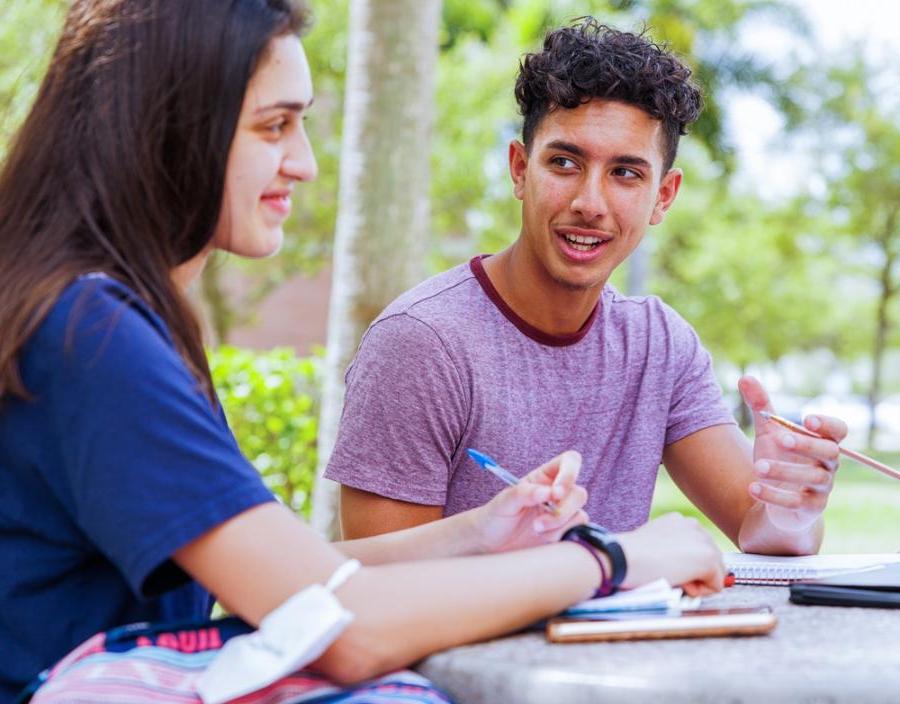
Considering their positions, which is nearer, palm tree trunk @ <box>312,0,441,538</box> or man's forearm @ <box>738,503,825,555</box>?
man's forearm @ <box>738,503,825,555</box>

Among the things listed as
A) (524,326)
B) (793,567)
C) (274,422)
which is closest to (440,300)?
(524,326)

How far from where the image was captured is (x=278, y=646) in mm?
1531

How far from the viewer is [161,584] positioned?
5.46 ft

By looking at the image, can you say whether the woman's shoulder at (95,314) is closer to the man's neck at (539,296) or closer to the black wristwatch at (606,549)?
the black wristwatch at (606,549)

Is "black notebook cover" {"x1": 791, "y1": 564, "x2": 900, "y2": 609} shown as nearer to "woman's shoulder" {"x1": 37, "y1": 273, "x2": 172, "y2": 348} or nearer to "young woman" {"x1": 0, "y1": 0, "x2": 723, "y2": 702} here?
"young woman" {"x1": 0, "y1": 0, "x2": 723, "y2": 702}

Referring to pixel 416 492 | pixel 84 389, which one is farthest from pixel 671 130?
pixel 84 389

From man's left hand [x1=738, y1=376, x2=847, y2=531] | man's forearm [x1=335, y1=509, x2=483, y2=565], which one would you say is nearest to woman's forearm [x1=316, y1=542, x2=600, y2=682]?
man's forearm [x1=335, y1=509, x2=483, y2=565]

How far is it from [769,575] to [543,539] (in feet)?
1.80

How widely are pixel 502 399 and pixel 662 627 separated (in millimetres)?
1085

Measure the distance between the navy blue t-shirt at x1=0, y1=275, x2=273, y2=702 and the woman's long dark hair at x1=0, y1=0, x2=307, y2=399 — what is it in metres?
0.09

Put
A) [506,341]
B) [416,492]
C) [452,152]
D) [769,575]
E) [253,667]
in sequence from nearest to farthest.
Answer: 1. [253,667]
2. [769,575]
3. [416,492]
4. [506,341]
5. [452,152]

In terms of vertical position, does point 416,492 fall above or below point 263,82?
below

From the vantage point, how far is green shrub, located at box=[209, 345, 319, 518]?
657cm

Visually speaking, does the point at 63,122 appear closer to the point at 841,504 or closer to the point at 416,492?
the point at 416,492
